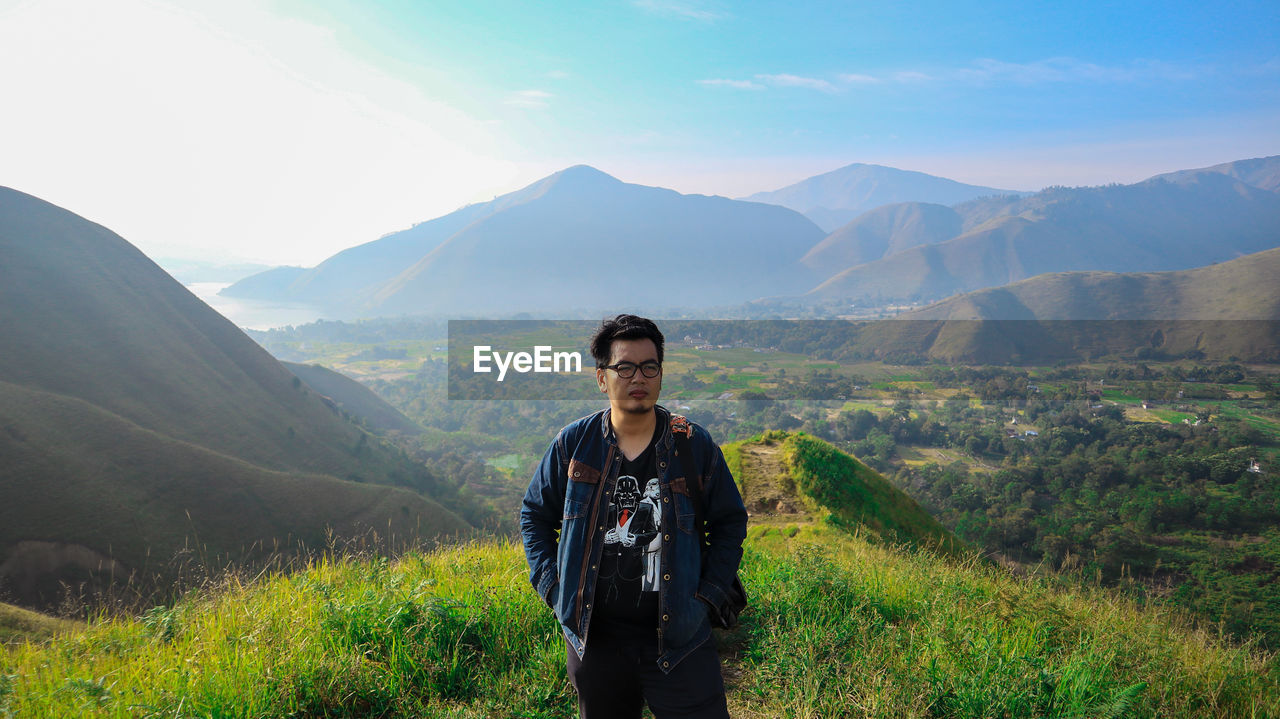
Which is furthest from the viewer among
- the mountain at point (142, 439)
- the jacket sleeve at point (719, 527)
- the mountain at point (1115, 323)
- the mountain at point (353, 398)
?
the mountain at point (1115, 323)

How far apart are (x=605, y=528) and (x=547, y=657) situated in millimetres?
1711

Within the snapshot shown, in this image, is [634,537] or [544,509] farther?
[544,509]

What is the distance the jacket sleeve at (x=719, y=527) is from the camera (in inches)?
95.9

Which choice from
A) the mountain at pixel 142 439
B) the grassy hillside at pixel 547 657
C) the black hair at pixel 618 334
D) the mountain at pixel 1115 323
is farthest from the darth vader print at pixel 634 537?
the mountain at pixel 1115 323

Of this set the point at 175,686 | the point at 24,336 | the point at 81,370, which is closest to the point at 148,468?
the point at 81,370

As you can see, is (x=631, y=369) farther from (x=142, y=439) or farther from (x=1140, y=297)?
(x=1140, y=297)

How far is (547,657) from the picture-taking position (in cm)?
360

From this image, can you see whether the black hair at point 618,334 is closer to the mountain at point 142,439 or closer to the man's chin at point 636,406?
the man's chin at point 636,406

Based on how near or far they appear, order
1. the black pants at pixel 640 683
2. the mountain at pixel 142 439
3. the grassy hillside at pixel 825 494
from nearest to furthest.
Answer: the black pants at pixel 640 683 → the grassy hillside at pixel 825 494 → the mountain at pixel 142 439

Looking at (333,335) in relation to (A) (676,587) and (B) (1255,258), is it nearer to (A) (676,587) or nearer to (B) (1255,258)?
(A) (676,587)

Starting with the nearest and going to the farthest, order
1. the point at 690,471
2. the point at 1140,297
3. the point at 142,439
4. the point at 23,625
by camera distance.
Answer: the point at 690,471 < the point at 23,625 < the point at 142,439 < the point at 1140,297

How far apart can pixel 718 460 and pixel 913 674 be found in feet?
7.11

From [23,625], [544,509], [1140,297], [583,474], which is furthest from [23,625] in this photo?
[1140,297]

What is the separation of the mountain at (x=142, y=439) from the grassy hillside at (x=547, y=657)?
19.1 meters
